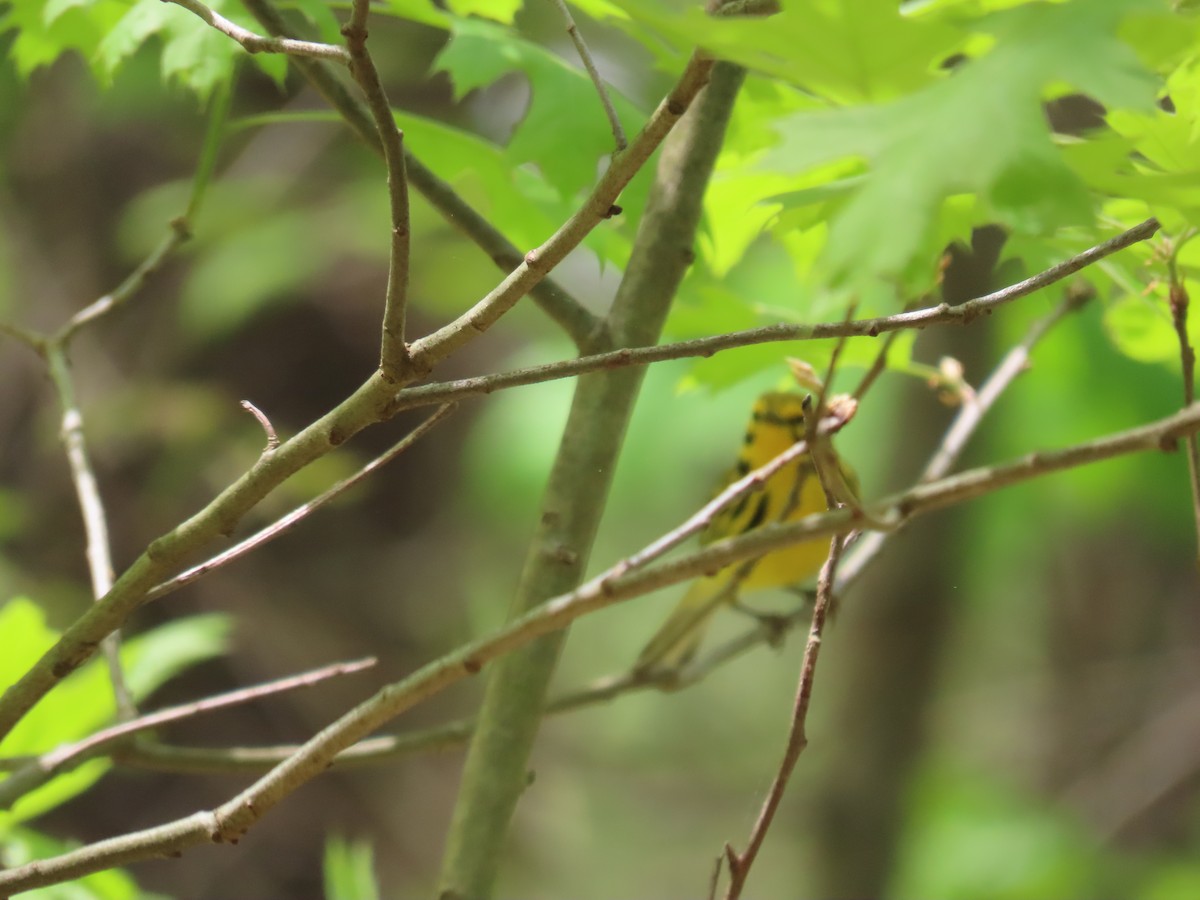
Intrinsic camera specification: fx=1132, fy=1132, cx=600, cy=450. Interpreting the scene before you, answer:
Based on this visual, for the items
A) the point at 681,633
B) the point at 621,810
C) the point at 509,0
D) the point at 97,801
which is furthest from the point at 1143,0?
the point at 621,810

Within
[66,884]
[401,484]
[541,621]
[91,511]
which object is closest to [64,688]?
[66,884]

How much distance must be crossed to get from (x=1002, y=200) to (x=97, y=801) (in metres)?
2.66

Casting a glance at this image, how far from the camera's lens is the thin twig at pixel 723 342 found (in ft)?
1.98

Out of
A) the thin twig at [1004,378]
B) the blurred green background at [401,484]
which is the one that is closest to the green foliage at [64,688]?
the thin twig at [1004,378]

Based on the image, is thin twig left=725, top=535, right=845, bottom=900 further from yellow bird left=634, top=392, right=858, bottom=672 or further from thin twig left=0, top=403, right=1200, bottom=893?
yellow bird left=634, top=392, right=858, bottom=672

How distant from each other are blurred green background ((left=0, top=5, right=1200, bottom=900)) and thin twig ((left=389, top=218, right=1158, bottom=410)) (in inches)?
55.2

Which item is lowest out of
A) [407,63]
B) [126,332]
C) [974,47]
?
[974,47]

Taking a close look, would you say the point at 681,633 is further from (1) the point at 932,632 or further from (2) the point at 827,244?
(2) the point at 827,244

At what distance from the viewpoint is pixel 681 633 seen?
2.13 m

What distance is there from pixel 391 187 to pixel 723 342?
19cm

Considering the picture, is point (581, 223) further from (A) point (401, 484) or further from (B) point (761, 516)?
(A) point (401, 484)

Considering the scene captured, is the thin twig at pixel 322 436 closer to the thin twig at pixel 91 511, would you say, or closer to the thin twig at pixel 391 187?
the thin twig at pixel 391 187

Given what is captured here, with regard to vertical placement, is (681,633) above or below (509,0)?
Result: below

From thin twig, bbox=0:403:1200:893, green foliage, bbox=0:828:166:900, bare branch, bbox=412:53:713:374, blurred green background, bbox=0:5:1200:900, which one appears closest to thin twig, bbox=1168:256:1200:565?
thin twig, bbox=0:403:1200:893
